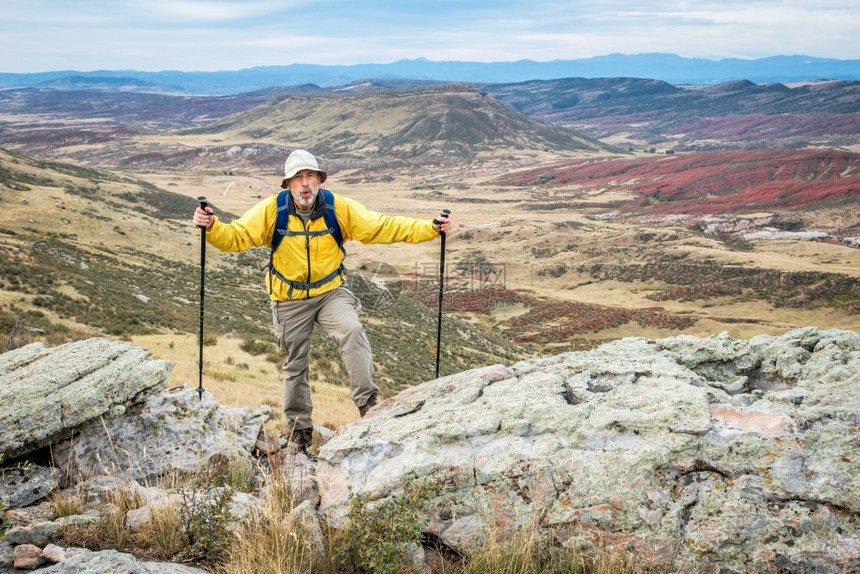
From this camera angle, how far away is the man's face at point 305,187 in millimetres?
6223

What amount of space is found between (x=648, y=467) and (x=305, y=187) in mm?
4555

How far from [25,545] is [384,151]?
609 feet

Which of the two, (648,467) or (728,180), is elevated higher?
(728,180)

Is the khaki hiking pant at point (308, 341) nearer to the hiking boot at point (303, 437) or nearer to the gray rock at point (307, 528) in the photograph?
the hiking boot at point (303, 437)

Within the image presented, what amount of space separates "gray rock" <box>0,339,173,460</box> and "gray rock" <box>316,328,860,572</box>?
2.14 meters

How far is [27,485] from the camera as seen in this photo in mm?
4484

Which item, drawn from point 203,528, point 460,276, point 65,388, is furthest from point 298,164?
point 460,276

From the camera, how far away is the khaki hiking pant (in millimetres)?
6352

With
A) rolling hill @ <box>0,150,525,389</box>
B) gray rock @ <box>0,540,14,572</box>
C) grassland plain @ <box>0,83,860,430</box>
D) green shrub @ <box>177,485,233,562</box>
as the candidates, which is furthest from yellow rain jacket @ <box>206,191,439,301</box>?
rolling hill @ <box>0,150,525,389</box>

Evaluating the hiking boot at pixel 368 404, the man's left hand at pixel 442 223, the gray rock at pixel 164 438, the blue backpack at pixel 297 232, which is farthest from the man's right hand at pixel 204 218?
the hiking boot at pixel 368 404

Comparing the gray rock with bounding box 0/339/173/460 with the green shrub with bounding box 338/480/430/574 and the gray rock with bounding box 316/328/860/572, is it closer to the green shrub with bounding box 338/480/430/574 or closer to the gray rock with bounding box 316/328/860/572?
the gray rock with bounding box 316/328/860/572

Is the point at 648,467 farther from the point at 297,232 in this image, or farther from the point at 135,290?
the point at 135,290

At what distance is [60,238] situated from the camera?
31.2m

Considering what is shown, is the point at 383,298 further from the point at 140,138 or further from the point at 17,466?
the point at 140,138
